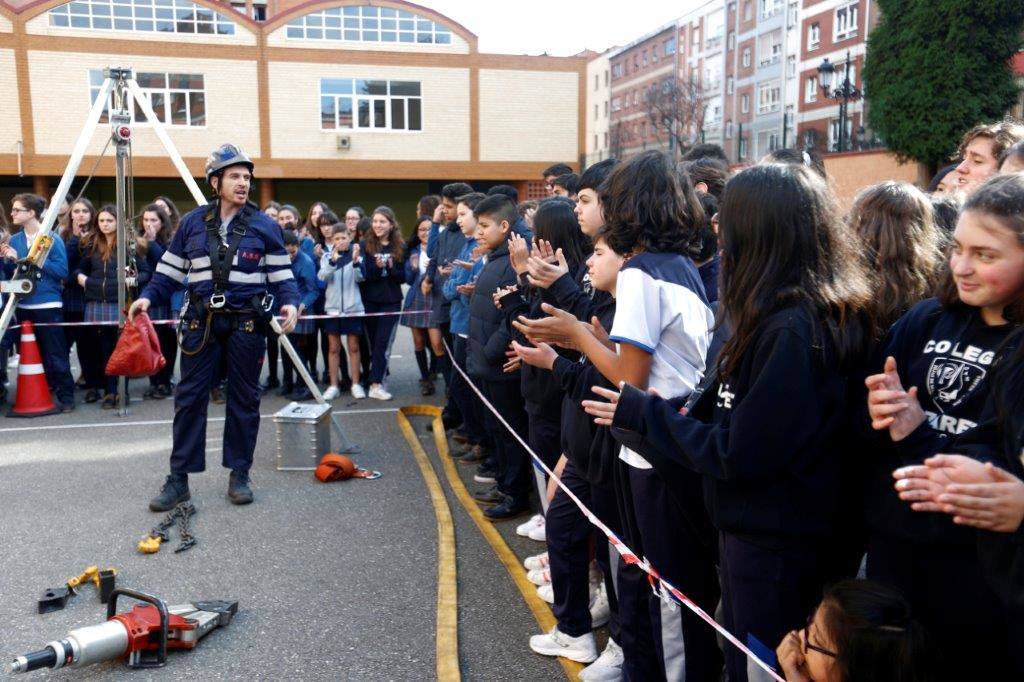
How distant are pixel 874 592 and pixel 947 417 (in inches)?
18.3

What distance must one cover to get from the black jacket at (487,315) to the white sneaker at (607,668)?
2.26m

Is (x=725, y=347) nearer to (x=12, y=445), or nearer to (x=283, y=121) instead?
(x=12, y=445)

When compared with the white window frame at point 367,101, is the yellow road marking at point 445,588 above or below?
below

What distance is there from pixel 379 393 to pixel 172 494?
4016 millimetres

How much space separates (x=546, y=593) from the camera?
4.43 metres

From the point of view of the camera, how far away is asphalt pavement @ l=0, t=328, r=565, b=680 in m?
3.83

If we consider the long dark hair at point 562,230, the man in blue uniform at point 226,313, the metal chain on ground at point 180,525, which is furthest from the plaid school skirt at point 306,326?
the long dark hair at point 562,230

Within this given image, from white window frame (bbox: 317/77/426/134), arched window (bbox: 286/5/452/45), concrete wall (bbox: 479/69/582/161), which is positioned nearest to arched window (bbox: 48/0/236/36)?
arched window (bbox: 286/5/452/45)

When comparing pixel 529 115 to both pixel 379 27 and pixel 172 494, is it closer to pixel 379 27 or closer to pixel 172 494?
pixel 379 27

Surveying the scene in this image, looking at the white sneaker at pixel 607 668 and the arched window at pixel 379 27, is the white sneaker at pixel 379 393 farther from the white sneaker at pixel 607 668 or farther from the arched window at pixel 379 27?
the arched window at pixel 379 27

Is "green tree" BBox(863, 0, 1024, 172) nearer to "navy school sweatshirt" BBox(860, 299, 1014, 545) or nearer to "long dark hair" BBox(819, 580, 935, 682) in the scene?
"navy school sweatshirt" BBox(860, 299, 1014, 545)

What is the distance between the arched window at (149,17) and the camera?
32.3m

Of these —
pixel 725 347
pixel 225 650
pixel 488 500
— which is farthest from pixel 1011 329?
pixel 488 500

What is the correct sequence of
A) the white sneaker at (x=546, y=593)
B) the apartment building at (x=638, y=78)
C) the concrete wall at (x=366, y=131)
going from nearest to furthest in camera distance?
1. the white sneaker at (x=546, y=593)
2. the concrete wall at (x=366, y=131)
3. the apartment building at (x=638, y=78)
